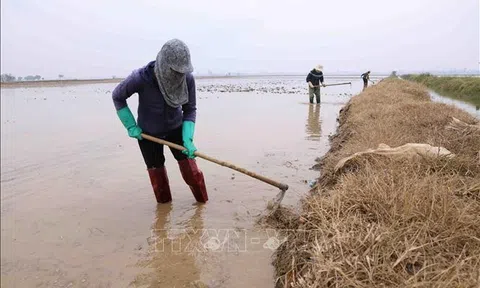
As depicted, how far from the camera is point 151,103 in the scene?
3.47 m

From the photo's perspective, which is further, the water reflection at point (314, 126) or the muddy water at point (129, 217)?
the water reflection at point (314, 126)

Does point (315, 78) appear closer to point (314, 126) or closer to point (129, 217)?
point (314, 126)

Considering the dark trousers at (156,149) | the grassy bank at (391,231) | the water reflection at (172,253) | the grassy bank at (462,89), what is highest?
the dark trousers at (156,149)

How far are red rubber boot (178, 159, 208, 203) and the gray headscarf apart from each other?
0.77m

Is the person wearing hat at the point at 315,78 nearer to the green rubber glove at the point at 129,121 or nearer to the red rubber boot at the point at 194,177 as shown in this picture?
the red rubber boot at the point at 194,177

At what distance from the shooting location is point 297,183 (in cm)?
488

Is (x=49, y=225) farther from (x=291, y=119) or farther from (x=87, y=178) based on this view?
(x=291, y=119)

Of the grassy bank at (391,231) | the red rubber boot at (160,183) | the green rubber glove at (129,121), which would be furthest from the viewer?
the red rubber boot at (160,183)

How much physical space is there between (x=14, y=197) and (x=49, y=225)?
1.06 meters

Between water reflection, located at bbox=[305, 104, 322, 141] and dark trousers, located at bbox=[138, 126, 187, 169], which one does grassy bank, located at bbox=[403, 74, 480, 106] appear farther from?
dark trousers, located at bbox=[138, 126, 187, 169]

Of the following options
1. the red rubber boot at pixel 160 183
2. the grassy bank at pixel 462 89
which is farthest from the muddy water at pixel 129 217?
the grassy bank at pixel 462 89

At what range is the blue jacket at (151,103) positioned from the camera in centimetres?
339

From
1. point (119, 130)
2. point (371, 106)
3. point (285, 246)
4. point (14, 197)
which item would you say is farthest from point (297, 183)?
point (119, 130)

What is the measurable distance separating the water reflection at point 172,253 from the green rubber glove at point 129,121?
103cm
